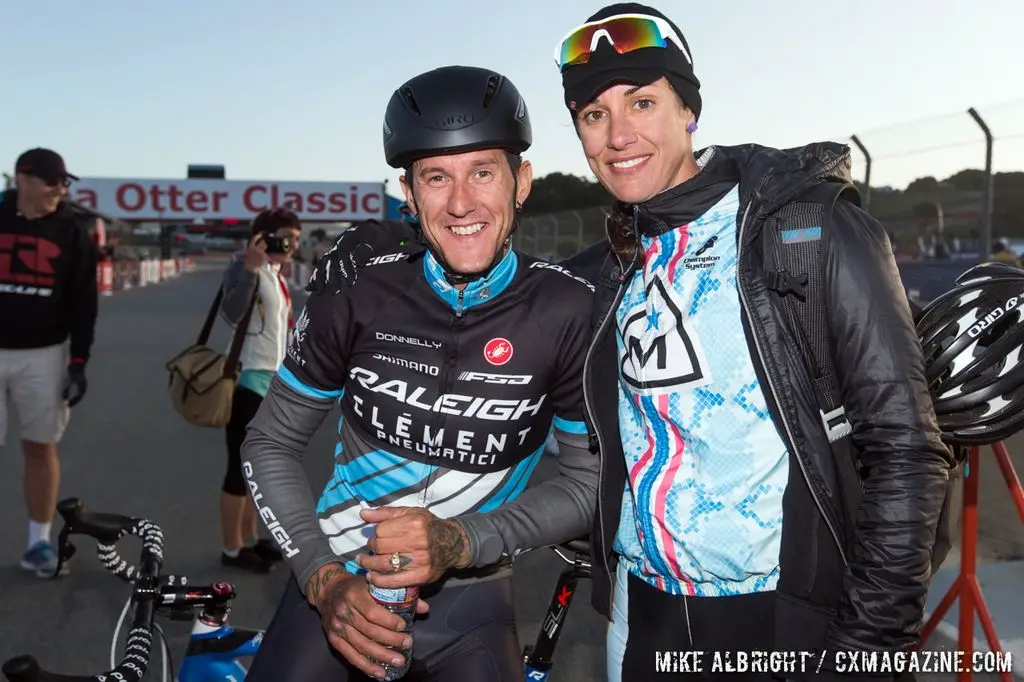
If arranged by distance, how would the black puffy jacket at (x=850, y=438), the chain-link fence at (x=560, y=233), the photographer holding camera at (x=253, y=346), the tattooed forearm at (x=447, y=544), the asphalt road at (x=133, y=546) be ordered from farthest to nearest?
the chain-link fence at (x=560, y=233) < the photographer holding camera at (x=253, y=346) < the asphalt road at (x=133, y=546) < the tattooed forearm at (x=447, y=544) < the black puffy jacket at (x=850, y=438)

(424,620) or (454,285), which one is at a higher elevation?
(454,285)

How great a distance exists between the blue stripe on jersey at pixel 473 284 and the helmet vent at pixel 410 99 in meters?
0.41

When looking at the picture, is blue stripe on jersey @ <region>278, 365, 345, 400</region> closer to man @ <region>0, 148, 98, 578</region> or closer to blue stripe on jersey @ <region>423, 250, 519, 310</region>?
blue stripe on jersey @ <region>423, 250, 519, 310</region>

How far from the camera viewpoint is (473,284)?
101 inches

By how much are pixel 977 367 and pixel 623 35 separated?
4.42 ft

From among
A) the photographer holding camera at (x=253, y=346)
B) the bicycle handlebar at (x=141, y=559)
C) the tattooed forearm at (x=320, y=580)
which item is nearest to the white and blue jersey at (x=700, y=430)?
the tattooed forearm at (x=320, y=580)

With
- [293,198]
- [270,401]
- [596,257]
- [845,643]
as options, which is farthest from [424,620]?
[293,198]

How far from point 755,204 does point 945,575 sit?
4.48m

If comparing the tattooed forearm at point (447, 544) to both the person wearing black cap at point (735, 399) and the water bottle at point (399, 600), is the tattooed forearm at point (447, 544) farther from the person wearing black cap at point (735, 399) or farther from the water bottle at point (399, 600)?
the person wearing black cap at point (735, 399)

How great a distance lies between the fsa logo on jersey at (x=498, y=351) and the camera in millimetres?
2473

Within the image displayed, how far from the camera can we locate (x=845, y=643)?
6.30ft

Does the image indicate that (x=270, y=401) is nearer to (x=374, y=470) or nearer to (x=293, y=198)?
(x=374, y=470)

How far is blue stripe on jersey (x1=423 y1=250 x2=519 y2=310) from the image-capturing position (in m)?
2.55

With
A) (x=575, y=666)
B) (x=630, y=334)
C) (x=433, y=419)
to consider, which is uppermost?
(x=630, y=334)
